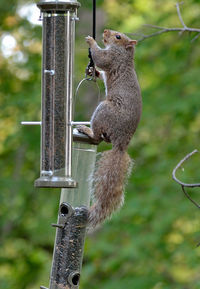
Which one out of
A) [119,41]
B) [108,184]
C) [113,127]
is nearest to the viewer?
[108,184]

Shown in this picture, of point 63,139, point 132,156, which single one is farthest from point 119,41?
point 132,156

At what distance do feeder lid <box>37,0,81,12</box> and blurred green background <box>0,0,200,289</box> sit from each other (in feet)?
11.7

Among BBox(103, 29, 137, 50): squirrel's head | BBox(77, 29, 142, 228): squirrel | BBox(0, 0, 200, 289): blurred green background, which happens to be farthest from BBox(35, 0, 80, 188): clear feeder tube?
BBox(0, 0, 200, 289): blurred green background

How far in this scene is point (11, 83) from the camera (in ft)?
30.7

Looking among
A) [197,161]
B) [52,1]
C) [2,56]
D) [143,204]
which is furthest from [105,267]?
[52,1]

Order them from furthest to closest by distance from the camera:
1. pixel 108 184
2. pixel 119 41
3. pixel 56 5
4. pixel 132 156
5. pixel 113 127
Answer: pixel 132 156 → pixel 119 41 → pixel 113 127 → pixel 108 184 → pixel 56 5

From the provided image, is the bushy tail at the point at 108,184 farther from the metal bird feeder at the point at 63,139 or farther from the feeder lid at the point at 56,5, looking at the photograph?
the feeder lid at the point at 56,5

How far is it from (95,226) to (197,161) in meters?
4.03

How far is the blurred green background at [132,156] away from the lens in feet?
25.5

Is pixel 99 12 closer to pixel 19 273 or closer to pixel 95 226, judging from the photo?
pixel 19 273

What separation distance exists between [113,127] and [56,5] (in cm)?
80

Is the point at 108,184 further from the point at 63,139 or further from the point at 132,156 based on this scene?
the point at 132,156

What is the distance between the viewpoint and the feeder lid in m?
4.02

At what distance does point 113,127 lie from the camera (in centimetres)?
429
